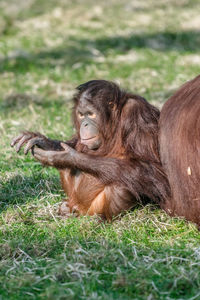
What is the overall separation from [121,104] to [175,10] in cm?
936

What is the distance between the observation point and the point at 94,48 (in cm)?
1026

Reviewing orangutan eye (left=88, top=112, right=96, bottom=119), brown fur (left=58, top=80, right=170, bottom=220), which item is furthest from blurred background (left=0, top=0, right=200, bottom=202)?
orangutan eye (left=88, top=112, right=96, bottom=119)

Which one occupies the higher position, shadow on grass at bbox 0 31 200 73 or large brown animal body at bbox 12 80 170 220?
shadow on grass at bbox 0 31 200 73

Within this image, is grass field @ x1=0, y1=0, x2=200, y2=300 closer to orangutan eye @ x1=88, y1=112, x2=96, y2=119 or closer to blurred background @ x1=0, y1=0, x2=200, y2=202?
blurred background @ x1=0, y1=0, x2=200, y2=202

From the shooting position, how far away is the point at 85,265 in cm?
335

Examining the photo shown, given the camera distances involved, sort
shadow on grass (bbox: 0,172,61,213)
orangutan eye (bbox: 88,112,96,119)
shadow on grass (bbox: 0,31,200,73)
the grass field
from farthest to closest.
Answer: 1. shadow on grass (bbox: 0,31,200,73)
2. shadow on grass (bbox: 0,172,61,213)
3. orangutan eye (bbox: 88,112,96,119)
4. the grass field

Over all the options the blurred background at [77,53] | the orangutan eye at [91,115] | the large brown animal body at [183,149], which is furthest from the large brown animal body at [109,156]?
the blurred background at [77,53]

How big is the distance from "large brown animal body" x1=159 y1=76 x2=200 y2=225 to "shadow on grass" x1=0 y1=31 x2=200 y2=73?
523cm

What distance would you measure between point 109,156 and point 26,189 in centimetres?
88

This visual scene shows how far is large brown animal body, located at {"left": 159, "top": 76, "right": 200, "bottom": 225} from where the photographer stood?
3.90 m

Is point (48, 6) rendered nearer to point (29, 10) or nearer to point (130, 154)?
point (29, 10)

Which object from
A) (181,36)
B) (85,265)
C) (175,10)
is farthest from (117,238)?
(175,10)

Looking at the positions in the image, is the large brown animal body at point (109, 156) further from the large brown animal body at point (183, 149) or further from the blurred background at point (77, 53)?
the blurred background at point (77, 53)

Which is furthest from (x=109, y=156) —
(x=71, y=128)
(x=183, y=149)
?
(x=71, y=128)
